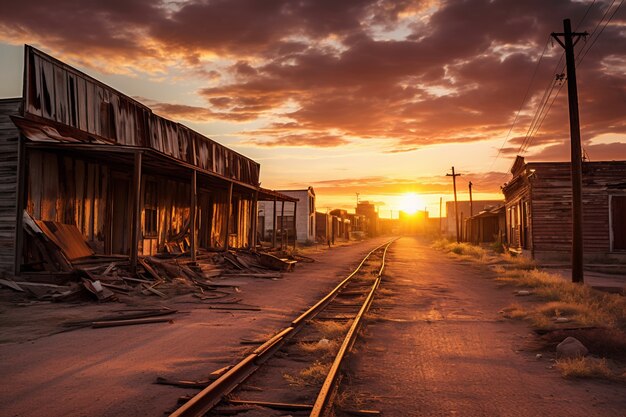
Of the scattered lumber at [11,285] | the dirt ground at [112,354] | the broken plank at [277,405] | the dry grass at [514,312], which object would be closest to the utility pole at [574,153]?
the dry grass at [514,312]

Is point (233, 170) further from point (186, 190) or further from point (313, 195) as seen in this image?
point (313, 195)

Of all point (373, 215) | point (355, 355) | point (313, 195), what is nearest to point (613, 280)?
point (355, 355)

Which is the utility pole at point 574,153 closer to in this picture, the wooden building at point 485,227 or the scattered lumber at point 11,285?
the scattered lumber at point 11,285

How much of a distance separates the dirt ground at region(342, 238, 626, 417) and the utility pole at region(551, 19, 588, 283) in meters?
5.82

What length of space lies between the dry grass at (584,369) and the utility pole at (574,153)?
31.9ft

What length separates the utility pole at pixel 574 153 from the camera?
14.9m

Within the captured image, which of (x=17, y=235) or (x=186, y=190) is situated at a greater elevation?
(x=186, y=190)

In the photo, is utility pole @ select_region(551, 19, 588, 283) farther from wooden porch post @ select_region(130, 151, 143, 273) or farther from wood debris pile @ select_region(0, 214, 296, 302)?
wooden porch post @ select_region(130, 151, 143, 273)

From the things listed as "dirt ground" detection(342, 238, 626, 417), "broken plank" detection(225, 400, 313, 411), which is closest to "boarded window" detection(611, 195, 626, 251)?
"dirt ground" detection(342, 238, 626, 417)

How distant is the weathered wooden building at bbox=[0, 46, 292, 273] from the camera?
11898 mm

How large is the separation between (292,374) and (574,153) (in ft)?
42.7

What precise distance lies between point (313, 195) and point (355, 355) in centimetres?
4676

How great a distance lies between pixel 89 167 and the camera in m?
14.2

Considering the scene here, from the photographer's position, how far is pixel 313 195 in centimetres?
5344
